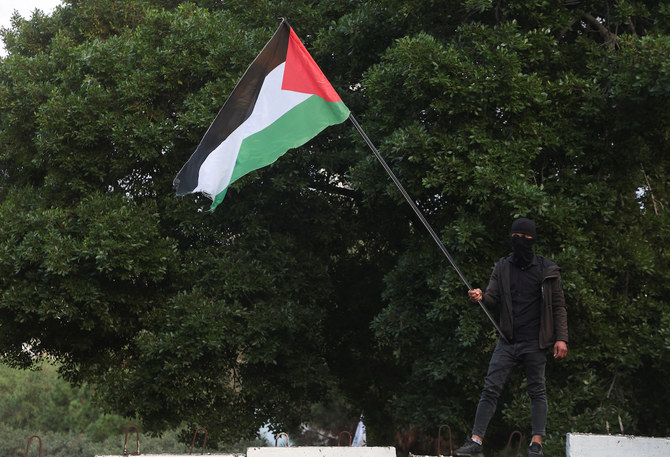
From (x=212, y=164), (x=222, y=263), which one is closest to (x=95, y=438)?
(x=222, y=263)

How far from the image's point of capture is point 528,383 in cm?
617

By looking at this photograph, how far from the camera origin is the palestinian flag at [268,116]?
726 cm

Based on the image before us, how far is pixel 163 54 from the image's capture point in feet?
41.9

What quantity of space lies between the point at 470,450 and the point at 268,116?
3.55 meters

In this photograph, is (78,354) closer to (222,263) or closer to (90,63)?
(222,263)

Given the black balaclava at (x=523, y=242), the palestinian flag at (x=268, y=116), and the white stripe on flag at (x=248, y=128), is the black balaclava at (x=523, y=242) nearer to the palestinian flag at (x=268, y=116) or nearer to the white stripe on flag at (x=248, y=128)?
the palestinian flag at (x=268, y=116)

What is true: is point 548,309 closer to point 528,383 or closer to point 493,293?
point 493,293

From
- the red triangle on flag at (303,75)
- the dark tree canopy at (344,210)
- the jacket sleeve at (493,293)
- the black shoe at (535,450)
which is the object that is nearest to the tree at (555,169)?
the dark tree canopy at (344,210)

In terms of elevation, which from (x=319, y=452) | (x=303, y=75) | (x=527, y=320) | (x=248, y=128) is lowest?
(x=319, y=452)

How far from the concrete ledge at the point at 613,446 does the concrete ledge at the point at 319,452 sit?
1.36 m

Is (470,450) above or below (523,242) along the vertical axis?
below

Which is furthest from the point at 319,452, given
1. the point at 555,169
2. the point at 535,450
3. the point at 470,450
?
the point at 555,169

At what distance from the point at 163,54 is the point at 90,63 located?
134 centimetres

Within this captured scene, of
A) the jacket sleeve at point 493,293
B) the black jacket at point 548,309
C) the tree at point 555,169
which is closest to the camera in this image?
the black jacket at point 548,309
